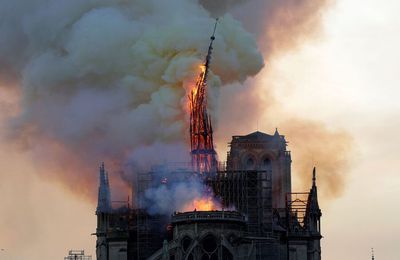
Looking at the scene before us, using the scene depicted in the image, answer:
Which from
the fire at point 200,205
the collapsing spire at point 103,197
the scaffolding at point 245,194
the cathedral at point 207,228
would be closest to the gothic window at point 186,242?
the cathedral at point 207,228

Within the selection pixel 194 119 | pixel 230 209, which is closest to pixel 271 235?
pixel 230 209

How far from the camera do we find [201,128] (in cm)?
19550

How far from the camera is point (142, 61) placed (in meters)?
196

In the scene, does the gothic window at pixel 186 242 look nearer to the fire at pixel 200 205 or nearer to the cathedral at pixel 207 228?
the cathedral at pixel 207 228

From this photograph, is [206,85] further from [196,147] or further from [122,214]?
[122,214]

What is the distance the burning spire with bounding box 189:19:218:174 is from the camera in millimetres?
194250

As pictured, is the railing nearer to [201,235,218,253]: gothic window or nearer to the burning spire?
[201,235,218,253]: gothic window

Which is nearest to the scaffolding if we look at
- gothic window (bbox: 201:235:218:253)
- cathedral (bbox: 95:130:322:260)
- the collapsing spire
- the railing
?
cathedral (bbox: 95:130:322:260)

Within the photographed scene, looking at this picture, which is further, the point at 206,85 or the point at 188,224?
the point at 206,85

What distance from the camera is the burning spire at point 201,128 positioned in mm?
194250

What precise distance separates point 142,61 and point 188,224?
26.4m

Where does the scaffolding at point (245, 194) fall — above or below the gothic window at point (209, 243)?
above

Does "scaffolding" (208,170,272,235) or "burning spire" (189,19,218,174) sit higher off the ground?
"burning spire" (189,19,218,174)

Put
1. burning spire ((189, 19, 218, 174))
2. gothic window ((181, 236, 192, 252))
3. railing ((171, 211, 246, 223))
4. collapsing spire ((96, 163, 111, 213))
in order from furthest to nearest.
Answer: collapsing spire ((96, 163, 111, 213)) → burning spire ((189, 19, 218, 174)) → gothic window ((181, 236, 192, 252)) → railing ((171, 211, 246, 223))
